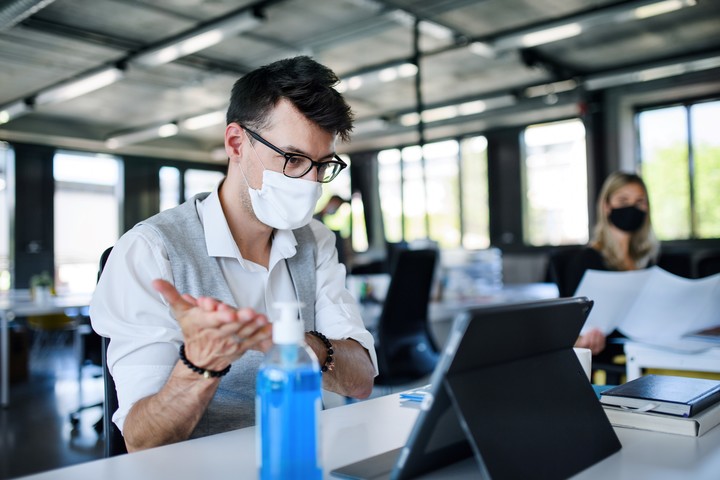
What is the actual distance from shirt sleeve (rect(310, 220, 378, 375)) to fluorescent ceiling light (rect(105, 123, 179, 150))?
9722mm

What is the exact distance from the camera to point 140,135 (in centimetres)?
1095

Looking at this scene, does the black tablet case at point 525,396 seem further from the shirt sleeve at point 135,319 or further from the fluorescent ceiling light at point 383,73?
the fluorescent ceiling light at point 383,73

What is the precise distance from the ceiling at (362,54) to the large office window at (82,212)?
47 cm

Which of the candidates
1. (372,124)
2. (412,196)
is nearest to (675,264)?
(372,124)

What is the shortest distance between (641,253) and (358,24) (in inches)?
185

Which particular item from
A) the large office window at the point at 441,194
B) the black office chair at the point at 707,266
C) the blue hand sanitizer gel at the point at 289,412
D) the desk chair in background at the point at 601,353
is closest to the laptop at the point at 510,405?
the blue hand sanitizer gel at the point at 289,412

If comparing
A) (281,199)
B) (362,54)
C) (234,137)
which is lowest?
(281,199)

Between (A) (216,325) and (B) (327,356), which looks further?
(B) (327,356)

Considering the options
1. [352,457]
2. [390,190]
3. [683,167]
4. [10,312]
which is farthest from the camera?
[390,190]

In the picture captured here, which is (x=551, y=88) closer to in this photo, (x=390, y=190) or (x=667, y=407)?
(x=390, y=190)

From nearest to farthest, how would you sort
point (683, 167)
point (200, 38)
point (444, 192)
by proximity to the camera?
1. point (200, 38)
2. point (683, 167)
3. point (444, 192)

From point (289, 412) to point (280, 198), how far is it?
74cm

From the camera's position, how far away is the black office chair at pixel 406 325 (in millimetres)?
3447

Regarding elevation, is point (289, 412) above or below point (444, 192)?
below
